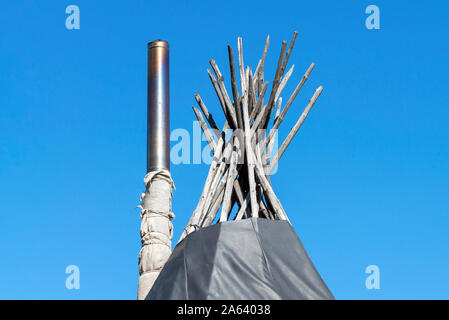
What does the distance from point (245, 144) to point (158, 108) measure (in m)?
1.58

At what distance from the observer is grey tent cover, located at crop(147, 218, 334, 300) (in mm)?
5371

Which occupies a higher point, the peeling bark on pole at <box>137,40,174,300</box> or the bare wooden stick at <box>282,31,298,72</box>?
the bare wooden stick at <box>282,31,298,72</box>

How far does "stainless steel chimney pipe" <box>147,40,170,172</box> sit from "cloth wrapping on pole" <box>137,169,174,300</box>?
8.0 inches

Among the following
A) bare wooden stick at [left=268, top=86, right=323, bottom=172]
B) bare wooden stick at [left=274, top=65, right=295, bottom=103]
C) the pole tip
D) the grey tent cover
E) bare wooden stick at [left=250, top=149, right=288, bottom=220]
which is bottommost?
the grey tent cover

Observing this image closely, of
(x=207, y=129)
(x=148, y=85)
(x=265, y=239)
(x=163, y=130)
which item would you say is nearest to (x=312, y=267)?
(x=265, y=239)

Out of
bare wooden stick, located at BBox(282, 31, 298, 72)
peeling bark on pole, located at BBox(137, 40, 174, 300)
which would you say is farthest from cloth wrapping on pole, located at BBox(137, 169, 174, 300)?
bare wooden stick, located at BBox(282, 31, 298, 72)

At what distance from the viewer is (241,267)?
552cm

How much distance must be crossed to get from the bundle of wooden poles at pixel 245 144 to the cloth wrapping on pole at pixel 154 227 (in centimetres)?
70

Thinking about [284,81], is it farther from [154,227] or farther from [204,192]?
[154,227]

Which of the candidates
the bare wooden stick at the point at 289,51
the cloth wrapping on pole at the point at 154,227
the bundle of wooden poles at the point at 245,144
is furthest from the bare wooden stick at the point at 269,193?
the cloth wrapping on pole at the point at 154,227

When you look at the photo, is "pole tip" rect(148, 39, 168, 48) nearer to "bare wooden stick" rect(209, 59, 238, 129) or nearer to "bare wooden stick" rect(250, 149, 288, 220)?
"bare wooden stick" rect(209, 59, 238, 129)

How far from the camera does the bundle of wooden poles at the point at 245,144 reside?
22.3 feet
